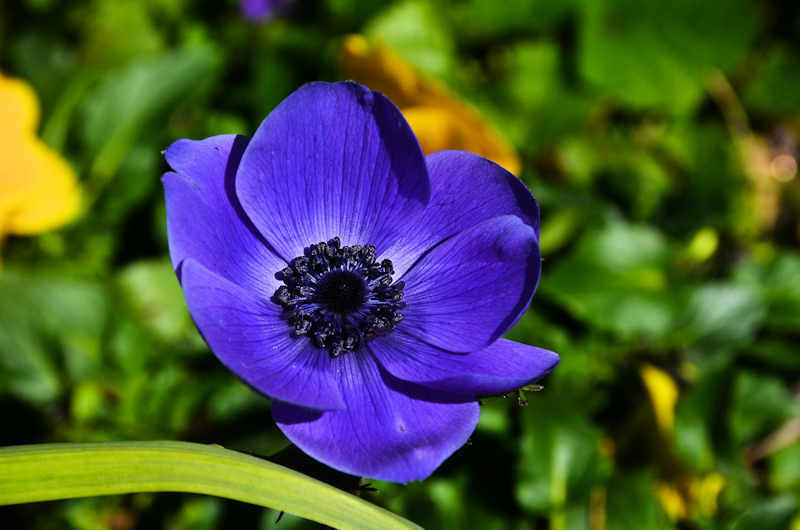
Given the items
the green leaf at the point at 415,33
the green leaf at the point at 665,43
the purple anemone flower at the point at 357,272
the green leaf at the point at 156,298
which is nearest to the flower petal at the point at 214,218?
the purple anemone flower at the point at 357,272

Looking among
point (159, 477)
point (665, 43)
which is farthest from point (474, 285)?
point (665, 43)

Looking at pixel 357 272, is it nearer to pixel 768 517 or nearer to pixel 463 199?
pixel 463 199

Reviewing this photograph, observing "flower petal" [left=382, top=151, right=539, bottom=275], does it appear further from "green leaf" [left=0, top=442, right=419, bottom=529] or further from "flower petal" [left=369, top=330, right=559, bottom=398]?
"green leaf" [left=0, top=442, right=419, bottom=529]

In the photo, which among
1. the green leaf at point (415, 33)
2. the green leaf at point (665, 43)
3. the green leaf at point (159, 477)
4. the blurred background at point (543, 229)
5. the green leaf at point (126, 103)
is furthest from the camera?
the green leaf at point (665, 43)

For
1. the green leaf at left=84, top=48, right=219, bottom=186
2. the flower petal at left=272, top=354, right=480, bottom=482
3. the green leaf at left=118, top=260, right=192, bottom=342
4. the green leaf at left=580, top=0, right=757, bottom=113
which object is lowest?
the flower petal at left=272, top=354, right=480, bottom=482

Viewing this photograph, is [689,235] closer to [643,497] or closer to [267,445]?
[643,497]

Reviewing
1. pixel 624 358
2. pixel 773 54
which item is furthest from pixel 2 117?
pixel 773 54

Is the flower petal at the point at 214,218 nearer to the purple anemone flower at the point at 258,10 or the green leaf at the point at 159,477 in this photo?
the green leaf at the point at 159,477

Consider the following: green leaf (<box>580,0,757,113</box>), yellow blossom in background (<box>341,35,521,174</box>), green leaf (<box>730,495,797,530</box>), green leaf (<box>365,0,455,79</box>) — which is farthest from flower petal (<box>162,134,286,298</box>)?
green leaf (<box>580,0,757,113</box>)
